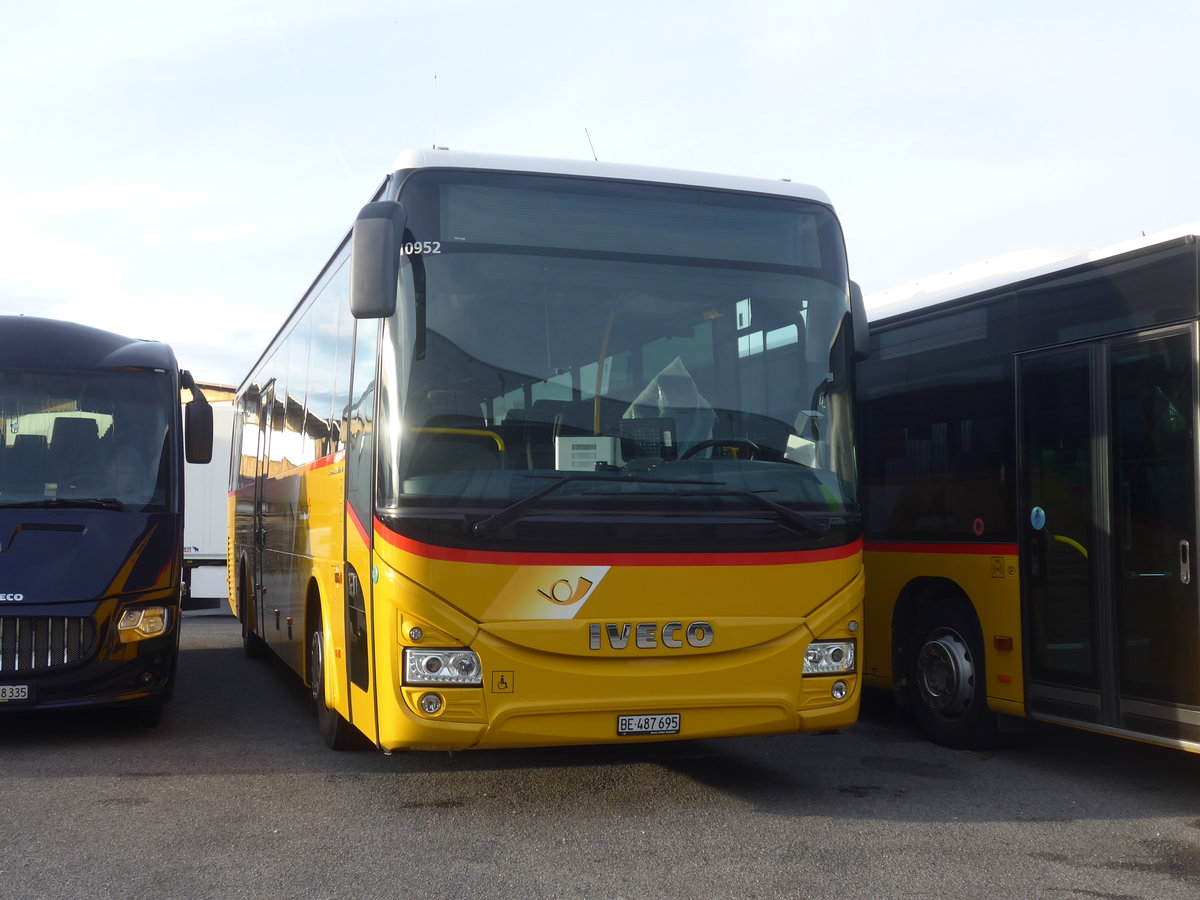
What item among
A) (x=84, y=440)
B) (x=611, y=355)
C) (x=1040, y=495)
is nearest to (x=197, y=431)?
(x=84, y=440)

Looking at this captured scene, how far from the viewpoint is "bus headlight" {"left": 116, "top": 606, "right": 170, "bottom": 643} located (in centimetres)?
856

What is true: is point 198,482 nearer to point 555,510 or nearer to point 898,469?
point 898,469

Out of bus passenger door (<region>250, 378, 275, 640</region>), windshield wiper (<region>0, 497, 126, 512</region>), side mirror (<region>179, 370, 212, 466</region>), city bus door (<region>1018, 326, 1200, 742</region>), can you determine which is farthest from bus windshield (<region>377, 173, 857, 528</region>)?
bus passenger door (<region>250, 378, 275, 640</region>)

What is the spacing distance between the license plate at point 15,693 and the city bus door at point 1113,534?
6295mm

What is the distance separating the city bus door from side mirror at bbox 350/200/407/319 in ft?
13.1

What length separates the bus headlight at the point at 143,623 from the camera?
28.1 feet

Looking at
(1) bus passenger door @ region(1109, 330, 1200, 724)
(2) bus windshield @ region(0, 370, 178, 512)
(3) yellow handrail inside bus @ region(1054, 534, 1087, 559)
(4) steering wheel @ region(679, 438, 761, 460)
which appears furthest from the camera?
(2) bus windshield @ region(0, 370, 178, 512)

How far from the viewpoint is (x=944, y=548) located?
8461 mm

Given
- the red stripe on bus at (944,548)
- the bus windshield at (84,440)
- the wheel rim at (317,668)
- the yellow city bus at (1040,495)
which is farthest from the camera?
the bus windshield at (84,440)

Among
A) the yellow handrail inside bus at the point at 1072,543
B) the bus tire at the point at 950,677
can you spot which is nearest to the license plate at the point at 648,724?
the yellow handrail inside bus at the point at 1072,543

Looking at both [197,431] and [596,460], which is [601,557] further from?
[197,431]

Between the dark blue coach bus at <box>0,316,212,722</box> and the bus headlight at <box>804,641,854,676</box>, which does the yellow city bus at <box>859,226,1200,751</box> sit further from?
the dark blue coach bus at <box>0,316,212,722</box>

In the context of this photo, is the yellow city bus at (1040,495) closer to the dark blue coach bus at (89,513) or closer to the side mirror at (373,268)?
the side mirror at (373,268)

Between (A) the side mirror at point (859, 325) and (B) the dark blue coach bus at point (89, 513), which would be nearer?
(A) the side mirror at point (859, 325)
